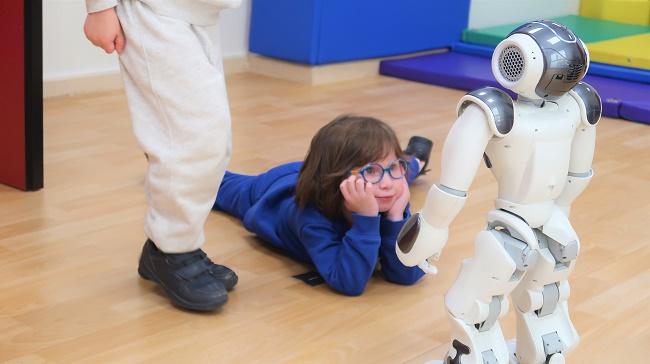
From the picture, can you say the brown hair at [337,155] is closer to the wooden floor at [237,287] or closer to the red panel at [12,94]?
the wooden floor at [237,287]

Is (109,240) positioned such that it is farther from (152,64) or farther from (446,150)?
(446,150)

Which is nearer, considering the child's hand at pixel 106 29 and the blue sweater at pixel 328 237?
the child's hand at pixel 106 29

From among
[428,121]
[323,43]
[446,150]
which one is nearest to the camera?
[446,150]

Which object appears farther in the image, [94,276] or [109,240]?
[109,240]

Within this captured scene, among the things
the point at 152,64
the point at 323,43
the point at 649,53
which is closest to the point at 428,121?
the point at 323,43

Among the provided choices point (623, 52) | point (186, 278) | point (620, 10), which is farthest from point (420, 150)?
point (620, 10)

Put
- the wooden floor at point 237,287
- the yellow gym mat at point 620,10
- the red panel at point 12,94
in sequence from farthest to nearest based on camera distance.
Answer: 1. the yellow gym mat at point 620,10
2. the red panel at point 12,94
3. the wooden floor at point 237,287

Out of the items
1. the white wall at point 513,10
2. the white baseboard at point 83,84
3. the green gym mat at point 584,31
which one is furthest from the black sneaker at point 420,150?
the white wall at point 513,10

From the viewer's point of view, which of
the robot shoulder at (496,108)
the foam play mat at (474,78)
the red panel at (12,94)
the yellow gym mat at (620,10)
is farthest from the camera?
the yellow gym mat at (620,10)

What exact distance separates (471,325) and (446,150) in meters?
0.27

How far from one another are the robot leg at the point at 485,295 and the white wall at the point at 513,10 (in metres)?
3.44

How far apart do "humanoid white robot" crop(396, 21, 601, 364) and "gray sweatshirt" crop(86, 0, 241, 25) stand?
0.53 m

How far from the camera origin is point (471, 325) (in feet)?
4.99

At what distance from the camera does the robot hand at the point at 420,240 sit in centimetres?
149
